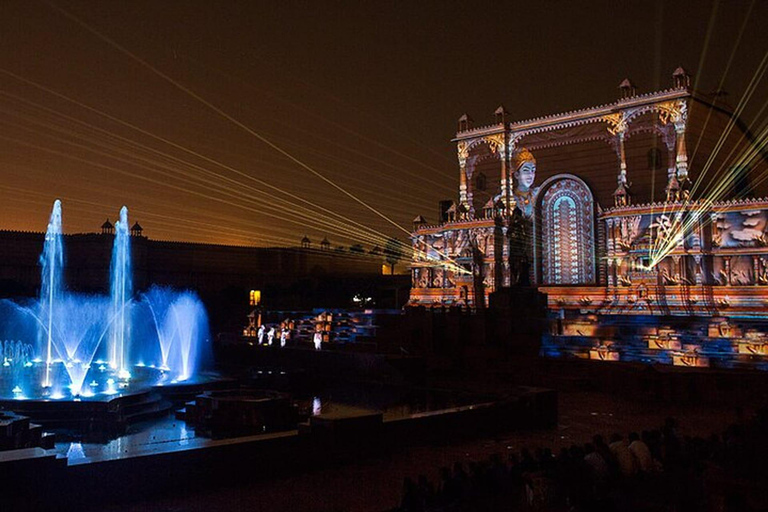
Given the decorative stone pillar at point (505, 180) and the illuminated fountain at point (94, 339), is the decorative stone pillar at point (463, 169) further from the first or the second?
the illuminated fountain at point (94, 339)

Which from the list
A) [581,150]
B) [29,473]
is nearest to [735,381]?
[29,473]

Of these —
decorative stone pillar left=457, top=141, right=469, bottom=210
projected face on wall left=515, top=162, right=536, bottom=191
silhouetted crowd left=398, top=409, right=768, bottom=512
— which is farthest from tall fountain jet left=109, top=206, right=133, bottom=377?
projected face on wall left=515, top=162, right=536, bottom=191

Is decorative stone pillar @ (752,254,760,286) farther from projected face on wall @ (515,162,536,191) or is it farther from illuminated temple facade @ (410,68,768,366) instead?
projected face on wall @ (515,162,536,191)

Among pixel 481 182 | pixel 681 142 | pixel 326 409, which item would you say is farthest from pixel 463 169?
pixel 326 409

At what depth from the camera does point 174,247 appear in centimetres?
5291

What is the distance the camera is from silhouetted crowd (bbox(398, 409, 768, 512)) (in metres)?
6.62

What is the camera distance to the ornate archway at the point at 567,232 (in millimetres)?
35594

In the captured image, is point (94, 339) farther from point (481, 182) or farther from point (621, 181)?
point (621, 181)

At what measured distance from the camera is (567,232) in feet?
121

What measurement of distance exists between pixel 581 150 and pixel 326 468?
3048cm

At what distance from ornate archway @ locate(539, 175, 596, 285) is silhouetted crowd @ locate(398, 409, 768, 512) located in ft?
90.8

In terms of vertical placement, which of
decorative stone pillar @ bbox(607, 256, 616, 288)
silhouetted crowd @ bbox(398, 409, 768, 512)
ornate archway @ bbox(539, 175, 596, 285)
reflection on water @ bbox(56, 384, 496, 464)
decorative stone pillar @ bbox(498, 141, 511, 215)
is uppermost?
decorative stone pillar @ bbox(498, 141, 511, 215)

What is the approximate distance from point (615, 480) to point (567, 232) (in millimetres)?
30536

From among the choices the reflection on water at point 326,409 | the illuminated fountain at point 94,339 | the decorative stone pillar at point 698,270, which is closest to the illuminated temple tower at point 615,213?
the decorative stone pillar at point 698,270
